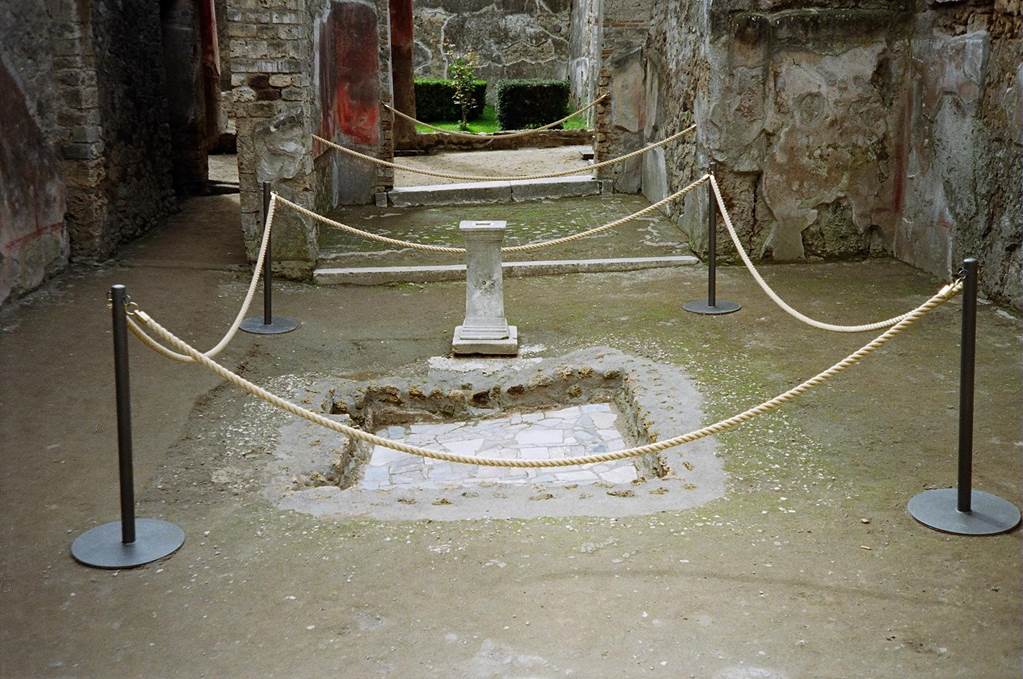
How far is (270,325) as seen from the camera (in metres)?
6.55

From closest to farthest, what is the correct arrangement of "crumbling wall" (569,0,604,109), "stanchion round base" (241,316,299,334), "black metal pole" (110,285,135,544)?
"black metal pole" (110,285,135,544)
"stanchion round base" (241,316,299,334)
"crumbling wall" (569,0,604,109)

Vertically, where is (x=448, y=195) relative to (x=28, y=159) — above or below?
→ below

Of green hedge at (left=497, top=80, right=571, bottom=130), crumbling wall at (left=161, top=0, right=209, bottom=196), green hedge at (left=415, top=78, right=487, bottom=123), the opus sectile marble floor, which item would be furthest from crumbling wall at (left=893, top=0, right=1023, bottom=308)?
green hedge at (left=415, top=78, right=487, bottom=123)

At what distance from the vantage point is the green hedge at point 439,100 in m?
16.8

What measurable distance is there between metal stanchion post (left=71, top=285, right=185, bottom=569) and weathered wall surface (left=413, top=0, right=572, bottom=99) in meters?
15.4

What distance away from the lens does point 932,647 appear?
10.1 feet

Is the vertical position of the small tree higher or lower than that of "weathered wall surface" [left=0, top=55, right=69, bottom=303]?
higher

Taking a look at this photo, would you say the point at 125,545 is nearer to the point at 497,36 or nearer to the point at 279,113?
the point at 279,113

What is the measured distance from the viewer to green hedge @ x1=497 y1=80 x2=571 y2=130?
52.7 ft

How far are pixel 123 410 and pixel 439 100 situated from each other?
45.1 feet

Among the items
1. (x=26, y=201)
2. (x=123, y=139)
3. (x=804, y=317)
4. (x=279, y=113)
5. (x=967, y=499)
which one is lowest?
(x=967, y=499)

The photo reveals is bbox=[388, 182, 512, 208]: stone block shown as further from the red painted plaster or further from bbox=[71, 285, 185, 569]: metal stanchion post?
bbox=[71, 285, 185, 569]: metal stanchion post

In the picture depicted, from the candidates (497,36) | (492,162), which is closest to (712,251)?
(492,162)

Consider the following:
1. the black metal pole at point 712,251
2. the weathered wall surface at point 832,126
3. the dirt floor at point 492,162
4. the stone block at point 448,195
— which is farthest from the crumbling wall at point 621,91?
the black metal pole at point 712,251
